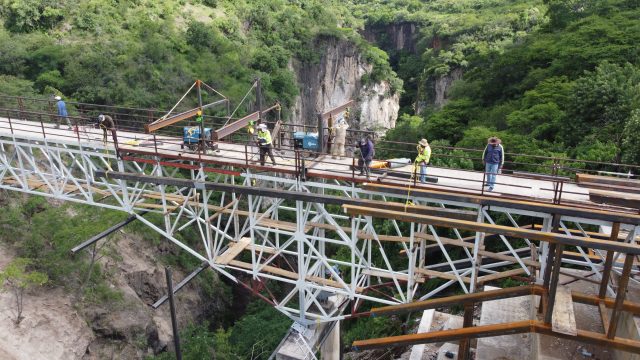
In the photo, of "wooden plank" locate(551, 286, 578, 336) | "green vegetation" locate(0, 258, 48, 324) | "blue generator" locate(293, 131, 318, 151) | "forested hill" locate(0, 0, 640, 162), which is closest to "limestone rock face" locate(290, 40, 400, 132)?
"forested hill" locate(0, 0, 640, 162)

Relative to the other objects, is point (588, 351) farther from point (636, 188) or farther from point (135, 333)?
point (135, 333)

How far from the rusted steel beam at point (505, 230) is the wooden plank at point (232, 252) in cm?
563

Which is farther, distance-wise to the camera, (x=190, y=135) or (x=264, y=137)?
(x=190, y=135)

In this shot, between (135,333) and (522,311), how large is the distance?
720 inches

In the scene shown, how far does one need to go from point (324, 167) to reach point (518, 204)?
5780 millimetres

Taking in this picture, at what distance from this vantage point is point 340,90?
71.5m

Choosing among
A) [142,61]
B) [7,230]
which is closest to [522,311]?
[7,230]

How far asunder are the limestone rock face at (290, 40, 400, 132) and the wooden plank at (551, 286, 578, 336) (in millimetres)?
47061

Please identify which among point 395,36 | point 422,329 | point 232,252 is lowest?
point 422,329

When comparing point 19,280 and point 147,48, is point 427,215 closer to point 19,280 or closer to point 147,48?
point 19,280

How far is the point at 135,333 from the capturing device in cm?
2436

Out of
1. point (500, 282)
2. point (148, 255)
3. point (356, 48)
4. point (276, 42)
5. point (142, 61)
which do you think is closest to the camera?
point (500, 282)

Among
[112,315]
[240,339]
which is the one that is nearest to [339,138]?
[240,339]

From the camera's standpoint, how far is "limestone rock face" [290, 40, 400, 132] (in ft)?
211
